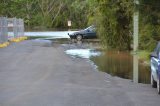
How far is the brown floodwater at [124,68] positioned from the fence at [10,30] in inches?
414

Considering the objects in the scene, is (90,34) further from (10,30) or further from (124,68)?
(124,68)

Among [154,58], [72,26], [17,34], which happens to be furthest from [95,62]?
[72,26]

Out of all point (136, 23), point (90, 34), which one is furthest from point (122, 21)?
point (90, 34)

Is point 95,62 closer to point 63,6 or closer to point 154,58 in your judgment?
point 154,58

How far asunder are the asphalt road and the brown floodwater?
65cm

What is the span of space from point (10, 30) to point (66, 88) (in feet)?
97.0

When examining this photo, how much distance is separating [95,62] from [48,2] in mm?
68998

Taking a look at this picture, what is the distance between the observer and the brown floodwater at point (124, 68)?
18.3 m

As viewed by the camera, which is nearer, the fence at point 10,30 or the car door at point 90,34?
the fence at point 10,30

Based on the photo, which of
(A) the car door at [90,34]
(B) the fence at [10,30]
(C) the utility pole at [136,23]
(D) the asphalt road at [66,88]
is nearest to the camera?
(D) the asphalt road at [66,88]

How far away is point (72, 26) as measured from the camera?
87000 mm

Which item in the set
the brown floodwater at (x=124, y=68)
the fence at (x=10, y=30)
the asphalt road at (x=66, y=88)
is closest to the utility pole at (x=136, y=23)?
the brown floodwater at (x=124, y=68)

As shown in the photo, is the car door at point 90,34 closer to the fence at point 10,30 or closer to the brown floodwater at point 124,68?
the fence at point 10,30

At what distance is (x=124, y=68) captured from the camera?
21109 mm
